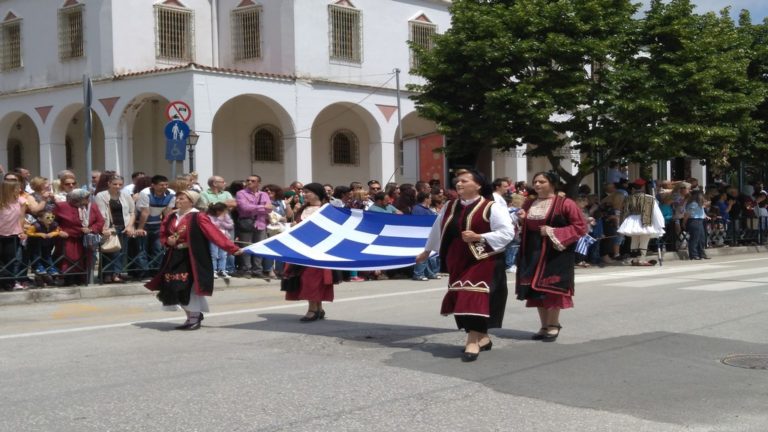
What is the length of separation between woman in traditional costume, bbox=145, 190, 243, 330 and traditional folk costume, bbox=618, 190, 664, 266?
40.5 ft

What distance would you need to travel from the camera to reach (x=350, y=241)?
10.8m

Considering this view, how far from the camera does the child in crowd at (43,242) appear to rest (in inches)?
Answer: 555

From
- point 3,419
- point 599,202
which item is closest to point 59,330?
point 3,419

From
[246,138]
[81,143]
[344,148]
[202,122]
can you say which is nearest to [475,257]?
[202,122]

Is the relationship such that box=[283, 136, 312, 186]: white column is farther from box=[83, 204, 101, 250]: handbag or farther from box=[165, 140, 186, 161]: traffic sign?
box=[83, 204, 101, 250]: handbag

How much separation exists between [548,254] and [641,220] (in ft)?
38.1

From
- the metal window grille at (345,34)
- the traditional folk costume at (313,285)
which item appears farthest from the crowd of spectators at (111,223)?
the metal window grille at (345,34)

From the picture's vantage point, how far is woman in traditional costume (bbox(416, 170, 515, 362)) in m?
8.59

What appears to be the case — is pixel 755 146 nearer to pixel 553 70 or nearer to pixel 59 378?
pixel 553 70

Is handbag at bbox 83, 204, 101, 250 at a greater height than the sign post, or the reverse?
the sign post

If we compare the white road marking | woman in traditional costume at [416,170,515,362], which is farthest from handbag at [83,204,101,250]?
woman in traditional costume at [416,170,515,362]

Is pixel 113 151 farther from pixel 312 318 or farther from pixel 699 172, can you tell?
pixel 699 172

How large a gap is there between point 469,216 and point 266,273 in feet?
28.9

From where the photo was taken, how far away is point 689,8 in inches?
999
